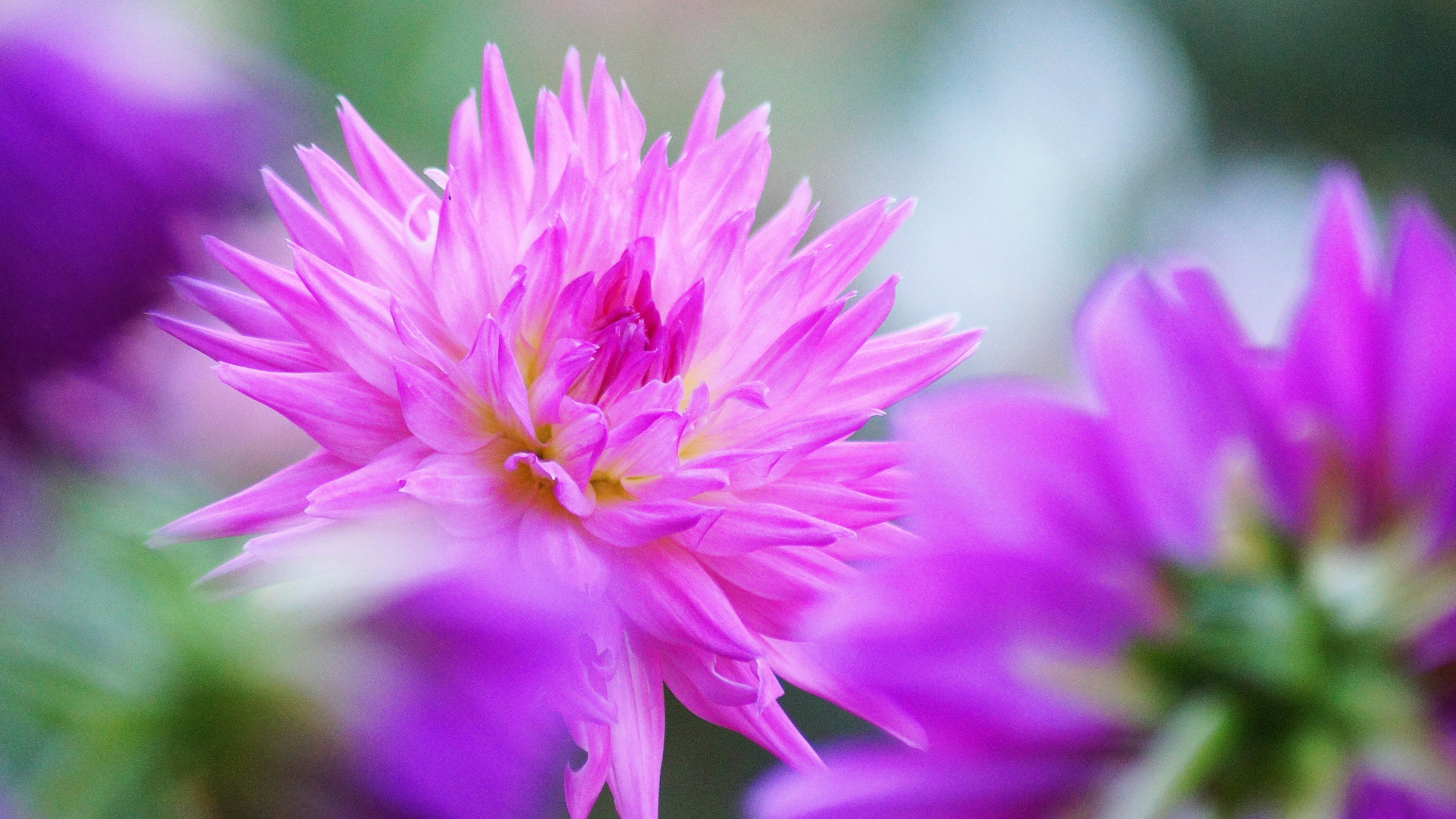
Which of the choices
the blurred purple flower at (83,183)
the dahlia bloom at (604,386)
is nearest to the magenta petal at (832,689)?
the dahlia bloom at (604,386)

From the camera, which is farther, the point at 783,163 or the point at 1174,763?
the point at 783,163

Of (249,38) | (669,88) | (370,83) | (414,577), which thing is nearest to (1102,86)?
(669,88)

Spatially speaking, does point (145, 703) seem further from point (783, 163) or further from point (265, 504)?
point (783, 163)

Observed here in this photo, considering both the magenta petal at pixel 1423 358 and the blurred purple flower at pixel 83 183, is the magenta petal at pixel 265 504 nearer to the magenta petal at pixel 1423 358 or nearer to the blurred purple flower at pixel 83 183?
the blurred purple flower at pixel 83 183

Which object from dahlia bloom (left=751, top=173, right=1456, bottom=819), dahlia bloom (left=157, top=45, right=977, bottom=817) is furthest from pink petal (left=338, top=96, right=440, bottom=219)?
Answer: dahlia bloom (left=751, top=173, right=1456, bottom=819)

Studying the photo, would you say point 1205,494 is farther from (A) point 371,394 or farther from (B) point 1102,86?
Answer: (B) point 1102,86

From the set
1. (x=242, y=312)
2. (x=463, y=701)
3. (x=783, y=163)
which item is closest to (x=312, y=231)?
(x=242, y=312)
